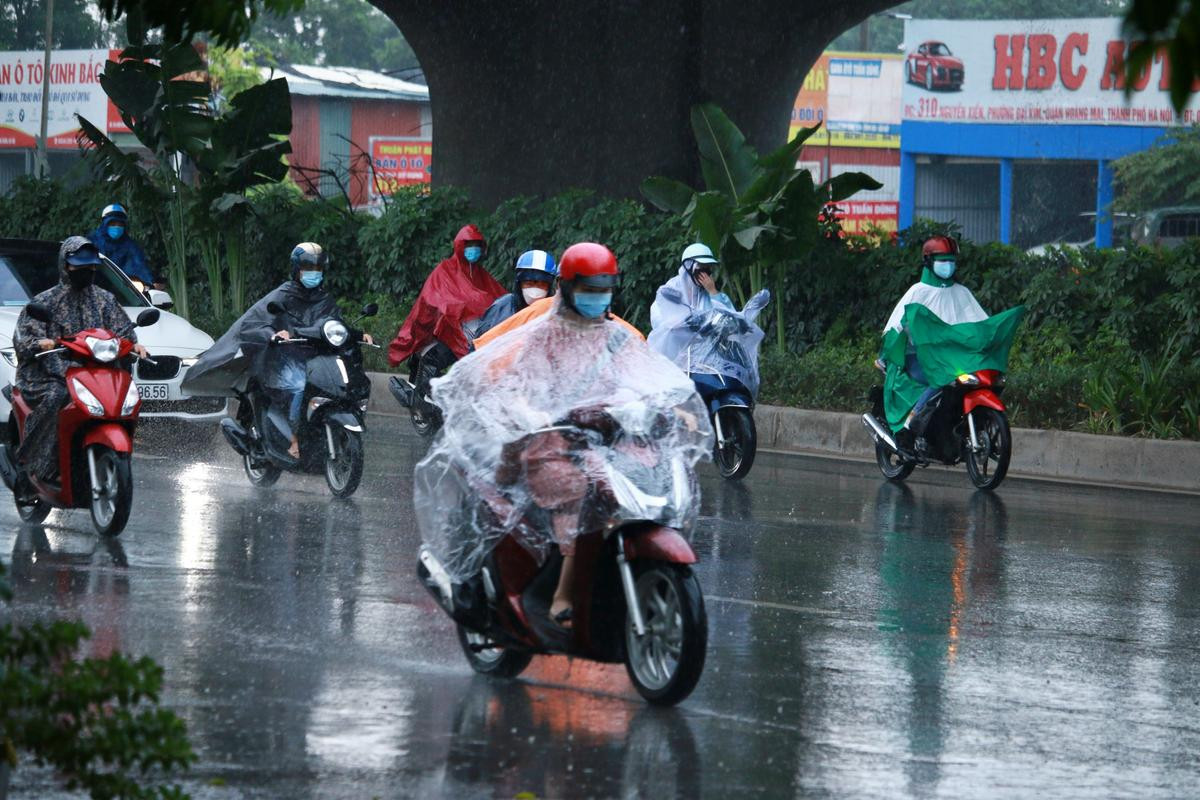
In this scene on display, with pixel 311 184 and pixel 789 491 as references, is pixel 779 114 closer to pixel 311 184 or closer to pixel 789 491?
pixel 311 184

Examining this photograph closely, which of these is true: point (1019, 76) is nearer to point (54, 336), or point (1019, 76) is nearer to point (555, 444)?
point (54, 336)

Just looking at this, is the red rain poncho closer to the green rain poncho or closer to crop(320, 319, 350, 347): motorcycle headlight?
crop(320, 319, 350, 347): motorcycle headlight

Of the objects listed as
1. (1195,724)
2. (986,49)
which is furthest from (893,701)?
(986,49)

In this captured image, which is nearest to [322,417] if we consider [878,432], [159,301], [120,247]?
[159,301]

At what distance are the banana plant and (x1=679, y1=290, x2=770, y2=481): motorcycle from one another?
2343 millimetres

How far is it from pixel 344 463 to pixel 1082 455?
5.60m

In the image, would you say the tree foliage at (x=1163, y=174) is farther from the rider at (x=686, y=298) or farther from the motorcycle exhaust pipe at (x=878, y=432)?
the rider at (x=686, y=298)

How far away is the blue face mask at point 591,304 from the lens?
22.9 ft

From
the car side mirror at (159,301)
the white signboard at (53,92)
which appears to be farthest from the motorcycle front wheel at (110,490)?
the white signboard at (53,92)

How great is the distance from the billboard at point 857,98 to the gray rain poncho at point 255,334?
48644 millimetres

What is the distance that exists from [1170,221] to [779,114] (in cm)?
1260

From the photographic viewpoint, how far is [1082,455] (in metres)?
14.5

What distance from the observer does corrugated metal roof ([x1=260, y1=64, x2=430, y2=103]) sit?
196 ft

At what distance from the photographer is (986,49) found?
45625 mm
